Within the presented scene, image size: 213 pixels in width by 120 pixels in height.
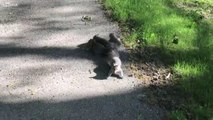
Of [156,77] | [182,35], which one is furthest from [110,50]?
[182,35]

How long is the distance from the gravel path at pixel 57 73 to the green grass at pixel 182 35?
38cm

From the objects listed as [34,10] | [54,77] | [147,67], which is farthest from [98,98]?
[34,10]

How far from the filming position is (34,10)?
805cm

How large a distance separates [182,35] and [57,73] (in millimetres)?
2430

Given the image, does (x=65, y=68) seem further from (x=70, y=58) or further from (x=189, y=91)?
(x=189, y=91)

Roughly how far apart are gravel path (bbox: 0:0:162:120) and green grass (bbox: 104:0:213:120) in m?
0.38

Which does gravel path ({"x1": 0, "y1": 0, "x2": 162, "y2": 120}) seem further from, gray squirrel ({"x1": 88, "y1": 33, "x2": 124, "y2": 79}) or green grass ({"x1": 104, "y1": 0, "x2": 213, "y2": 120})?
green grass ({"x1": 104, "y1": 0, "x2": 213, "y2": 120})

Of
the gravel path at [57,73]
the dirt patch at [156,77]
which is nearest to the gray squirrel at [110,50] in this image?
the gravel path at [57,73]

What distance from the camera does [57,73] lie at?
5891mm

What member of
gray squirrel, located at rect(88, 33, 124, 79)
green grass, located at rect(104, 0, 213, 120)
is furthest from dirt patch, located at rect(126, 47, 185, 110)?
gray squirrel, located at rect(88, 33, 124, 79)

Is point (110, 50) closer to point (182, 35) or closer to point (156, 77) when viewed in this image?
point (156, 77)

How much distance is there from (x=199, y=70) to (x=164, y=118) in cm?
138

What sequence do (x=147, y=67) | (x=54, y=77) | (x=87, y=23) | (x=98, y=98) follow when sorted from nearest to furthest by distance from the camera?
(x=98, y=98) < (x=54, y=77) < (x=147, y=67) < (x=87, y=23)

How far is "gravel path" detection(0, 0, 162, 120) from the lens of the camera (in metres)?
5.05
